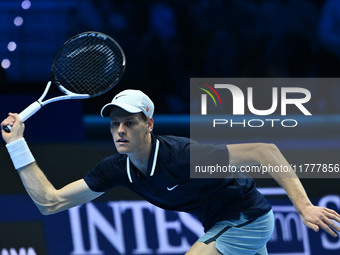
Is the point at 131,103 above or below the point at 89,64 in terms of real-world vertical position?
below

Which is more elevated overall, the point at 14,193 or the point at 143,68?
the point at 143,68

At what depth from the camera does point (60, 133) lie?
658 cm

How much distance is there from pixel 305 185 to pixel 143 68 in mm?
2317

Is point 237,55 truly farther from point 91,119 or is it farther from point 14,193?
point 14,193

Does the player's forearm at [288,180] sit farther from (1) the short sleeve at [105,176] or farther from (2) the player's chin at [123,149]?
(1) the short sleeve at [105,176]

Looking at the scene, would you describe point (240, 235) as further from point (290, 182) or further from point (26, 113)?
point (26, 113)

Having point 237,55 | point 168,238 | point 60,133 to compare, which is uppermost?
point 237,55

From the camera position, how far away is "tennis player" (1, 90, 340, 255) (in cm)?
435

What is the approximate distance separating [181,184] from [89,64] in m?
1.30

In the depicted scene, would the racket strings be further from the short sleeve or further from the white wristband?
the white wristband

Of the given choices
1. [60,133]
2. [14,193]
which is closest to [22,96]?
[60,133]

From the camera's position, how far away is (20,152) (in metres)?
4.37

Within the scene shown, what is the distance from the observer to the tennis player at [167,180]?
14.3 ft

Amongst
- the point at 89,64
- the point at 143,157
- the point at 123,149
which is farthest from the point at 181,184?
the point at 89,64
